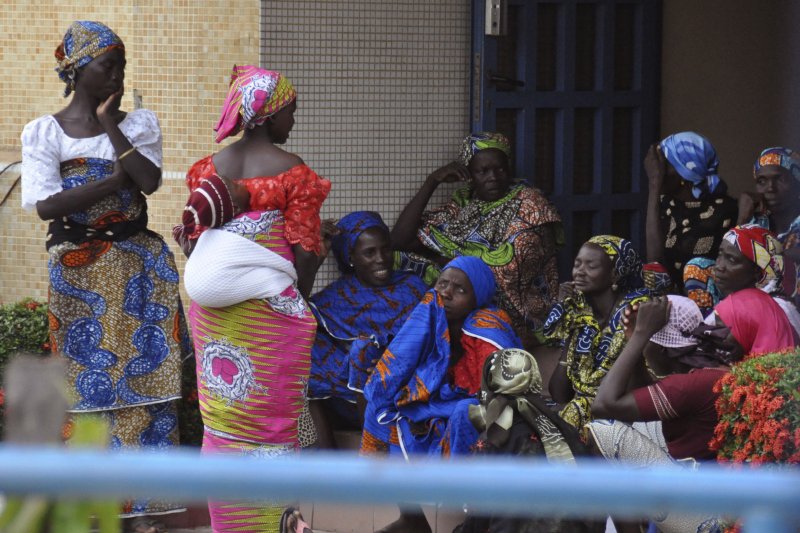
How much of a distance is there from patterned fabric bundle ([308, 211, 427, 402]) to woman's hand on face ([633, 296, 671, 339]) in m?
1.57

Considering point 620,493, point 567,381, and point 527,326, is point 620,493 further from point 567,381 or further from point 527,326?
point 527,326

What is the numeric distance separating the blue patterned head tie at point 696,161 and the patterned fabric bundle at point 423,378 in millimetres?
1556

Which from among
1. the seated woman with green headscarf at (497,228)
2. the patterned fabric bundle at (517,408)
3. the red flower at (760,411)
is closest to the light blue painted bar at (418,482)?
the red flower at (760,411)

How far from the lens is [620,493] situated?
4.26 ft

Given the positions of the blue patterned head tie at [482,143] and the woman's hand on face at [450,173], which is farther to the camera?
the woman's hand on face at [450,173]

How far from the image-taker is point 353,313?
246 inches

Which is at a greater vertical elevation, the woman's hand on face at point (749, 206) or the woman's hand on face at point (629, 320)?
the woman's hand on face at point (749, 206)

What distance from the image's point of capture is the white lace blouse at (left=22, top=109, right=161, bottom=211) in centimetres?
545

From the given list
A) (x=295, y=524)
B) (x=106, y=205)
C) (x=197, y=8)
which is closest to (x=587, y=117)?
(x=197, y=8)

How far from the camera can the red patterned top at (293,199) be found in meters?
4.65

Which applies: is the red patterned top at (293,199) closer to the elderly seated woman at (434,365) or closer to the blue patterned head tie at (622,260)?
the elderly seated woman at (434,365)

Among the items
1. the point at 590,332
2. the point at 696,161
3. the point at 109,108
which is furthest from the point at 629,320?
the point at 109,108

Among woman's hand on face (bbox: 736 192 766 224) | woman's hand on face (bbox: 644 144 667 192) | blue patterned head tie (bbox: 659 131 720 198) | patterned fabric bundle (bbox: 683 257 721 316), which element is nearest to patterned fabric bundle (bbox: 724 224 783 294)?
patterned fabric bundle (bbox: 683 257 721 316)

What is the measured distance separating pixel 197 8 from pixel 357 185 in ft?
4.18
